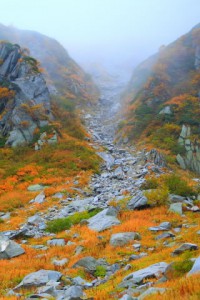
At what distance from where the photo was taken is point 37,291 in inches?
332

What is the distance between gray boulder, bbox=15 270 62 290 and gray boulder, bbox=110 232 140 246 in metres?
3.26

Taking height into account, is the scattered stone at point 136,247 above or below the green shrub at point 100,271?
below

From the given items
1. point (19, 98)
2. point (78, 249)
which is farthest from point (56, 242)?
point (19, 98)

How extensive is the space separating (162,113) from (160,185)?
67.7 feet

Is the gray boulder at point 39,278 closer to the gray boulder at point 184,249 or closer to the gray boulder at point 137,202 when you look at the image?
the gray boulder at point 184,249

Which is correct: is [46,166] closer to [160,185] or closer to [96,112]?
[160,185]

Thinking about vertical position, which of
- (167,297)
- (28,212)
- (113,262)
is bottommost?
(28,212)

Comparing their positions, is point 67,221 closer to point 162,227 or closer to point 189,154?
point 162,227

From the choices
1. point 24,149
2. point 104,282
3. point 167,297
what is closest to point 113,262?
point 104,282

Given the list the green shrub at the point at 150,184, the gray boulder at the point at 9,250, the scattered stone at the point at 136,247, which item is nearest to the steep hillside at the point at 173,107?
the green shrub at the point at 150,184

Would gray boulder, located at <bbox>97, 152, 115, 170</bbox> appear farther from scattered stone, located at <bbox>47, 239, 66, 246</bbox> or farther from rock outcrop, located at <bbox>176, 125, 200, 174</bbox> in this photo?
scattered stone, located at <bbox>47, 239, 66, 246</bbox>

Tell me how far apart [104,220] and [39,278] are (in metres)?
6.67

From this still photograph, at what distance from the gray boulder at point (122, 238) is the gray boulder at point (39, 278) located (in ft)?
10.7

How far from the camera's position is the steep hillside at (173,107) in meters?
31.9
